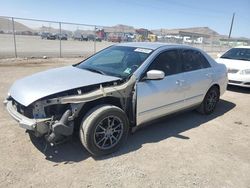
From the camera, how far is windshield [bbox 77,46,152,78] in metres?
4.41

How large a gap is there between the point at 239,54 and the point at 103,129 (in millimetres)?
7907

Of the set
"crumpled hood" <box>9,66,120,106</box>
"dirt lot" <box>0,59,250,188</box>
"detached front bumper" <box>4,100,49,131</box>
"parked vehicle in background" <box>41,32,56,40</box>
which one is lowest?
"dirt lot" <box>0,59,250,188</box>

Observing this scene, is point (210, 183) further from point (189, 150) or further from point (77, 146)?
point (77, 146)

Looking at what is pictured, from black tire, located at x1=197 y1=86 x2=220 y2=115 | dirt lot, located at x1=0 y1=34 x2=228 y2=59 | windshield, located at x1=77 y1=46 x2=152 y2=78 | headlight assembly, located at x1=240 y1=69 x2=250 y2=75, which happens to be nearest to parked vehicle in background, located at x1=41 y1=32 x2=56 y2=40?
dirt lot, located at x1=0 y1=34 x2=228 y2=59

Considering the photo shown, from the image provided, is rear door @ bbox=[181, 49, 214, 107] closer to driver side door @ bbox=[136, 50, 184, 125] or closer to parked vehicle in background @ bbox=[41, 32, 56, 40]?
driver side door @ bbox=[136, 50, 184, 125]

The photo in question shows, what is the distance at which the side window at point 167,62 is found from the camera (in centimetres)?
456

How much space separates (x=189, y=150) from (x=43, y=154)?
2331 mm

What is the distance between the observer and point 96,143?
381 centimetres

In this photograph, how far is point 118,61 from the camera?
4.83m

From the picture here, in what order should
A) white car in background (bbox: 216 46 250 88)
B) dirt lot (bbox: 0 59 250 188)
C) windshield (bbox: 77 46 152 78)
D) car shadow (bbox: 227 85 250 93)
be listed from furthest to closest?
car shadow (bbox: 227 85 250 93) < white car in background (bbox: 216 46 250 88) < windshield (bbox: 77 46 152 78) < dirt lot (bbox: 0 59 250 188)

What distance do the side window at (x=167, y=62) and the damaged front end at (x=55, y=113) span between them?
3.59 ft

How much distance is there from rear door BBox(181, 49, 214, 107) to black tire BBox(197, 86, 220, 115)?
0.24 meters

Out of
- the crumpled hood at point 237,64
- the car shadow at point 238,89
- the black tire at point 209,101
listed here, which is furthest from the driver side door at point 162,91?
the car shadow at point 238,89

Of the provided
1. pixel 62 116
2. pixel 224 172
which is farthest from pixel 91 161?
pixel 224 172
